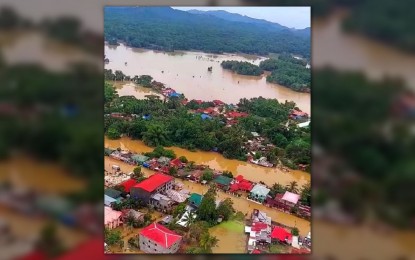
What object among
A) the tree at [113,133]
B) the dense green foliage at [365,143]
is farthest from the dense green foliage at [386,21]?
the tree at [113,133]

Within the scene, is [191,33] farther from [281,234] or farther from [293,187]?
[281,234]

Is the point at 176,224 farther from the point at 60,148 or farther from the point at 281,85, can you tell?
the point at 281,85

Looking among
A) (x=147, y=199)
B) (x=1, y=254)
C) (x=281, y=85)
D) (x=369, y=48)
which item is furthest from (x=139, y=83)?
(x=369, y=48)

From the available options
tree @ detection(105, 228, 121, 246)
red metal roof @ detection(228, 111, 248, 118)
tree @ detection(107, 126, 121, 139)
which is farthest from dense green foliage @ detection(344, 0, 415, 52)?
tree @ detection(105, 228, 121, 246)

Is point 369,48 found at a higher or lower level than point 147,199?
higher

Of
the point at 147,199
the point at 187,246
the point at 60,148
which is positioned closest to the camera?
the point at 60,148

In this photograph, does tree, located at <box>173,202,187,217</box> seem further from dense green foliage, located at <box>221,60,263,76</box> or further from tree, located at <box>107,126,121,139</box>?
dense green foliage, located at <box>221,60,263,76</box>

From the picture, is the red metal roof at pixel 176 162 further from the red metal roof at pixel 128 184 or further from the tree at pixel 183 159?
the red metal roof at pixel 128 184
